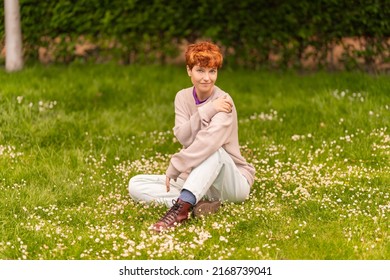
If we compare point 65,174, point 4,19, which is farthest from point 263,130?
point 4,19

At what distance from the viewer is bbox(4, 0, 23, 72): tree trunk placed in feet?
40.6

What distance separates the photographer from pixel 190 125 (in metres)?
6.96

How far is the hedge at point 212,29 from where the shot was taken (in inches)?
518

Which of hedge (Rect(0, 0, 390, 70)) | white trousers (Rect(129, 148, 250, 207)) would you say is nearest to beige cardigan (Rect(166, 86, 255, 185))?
white trousers (Rect(129, 148, 250, 207))

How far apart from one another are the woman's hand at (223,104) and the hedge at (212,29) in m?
6.65

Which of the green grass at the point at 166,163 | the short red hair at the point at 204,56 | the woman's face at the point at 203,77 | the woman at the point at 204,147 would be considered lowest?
the green grass at the point at 166,163

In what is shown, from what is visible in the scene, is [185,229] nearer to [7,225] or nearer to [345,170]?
[7,225]

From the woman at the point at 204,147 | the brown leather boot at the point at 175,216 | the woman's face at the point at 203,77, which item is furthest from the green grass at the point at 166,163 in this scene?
the woman's face at the point at 203,77

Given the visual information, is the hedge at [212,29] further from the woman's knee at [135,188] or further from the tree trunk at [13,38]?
the woman's knee at [135,188]

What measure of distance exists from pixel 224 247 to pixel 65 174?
2835mm

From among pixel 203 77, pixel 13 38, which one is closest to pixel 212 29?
pixel 13 38

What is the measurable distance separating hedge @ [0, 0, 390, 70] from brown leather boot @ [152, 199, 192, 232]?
275 inches

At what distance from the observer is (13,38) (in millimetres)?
12523

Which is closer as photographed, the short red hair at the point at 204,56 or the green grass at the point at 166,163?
the green grass at the point at 166,163
